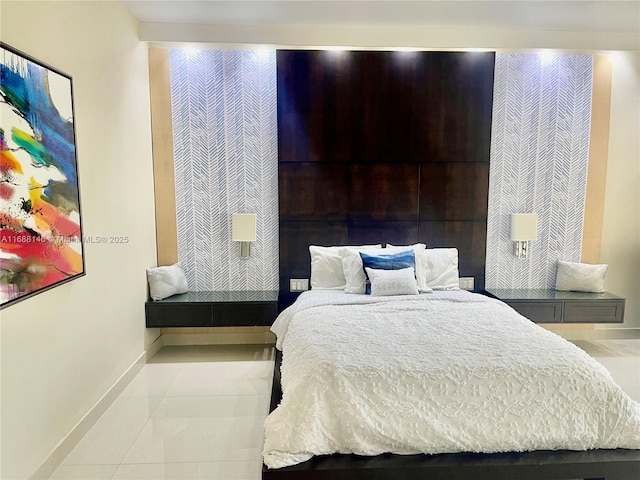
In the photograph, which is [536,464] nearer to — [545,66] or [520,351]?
[520,351]

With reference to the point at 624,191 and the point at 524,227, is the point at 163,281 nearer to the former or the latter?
the point at 524,227

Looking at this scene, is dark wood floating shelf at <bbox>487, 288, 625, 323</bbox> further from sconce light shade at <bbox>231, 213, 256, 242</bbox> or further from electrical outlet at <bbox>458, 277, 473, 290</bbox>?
sconce light shade at <bbox>231, 213, 256, 242</bbox>

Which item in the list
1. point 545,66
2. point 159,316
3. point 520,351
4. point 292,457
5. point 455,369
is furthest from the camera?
point 545,66

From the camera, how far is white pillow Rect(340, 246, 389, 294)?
141 inches

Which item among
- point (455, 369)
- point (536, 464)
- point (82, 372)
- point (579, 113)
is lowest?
point (536, 464)

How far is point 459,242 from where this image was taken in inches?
160

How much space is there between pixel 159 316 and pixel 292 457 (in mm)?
2159

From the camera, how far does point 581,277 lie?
13.1 feet

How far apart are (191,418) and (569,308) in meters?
3.29

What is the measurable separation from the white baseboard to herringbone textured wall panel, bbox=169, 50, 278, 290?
1064mm

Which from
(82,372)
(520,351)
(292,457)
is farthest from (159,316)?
(520,351)

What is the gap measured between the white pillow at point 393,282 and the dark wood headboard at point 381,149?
611 millimetres

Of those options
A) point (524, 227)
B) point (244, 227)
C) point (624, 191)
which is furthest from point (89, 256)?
point (624, 191)

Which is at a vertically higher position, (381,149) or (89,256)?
(381,149)
